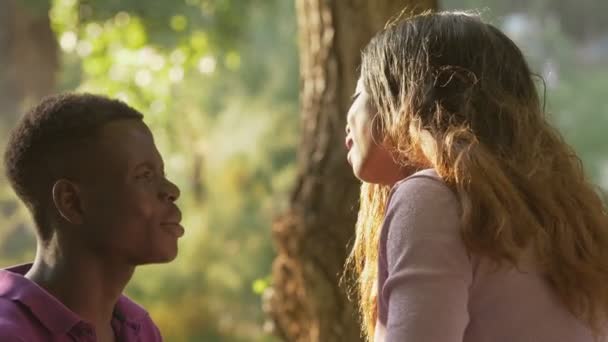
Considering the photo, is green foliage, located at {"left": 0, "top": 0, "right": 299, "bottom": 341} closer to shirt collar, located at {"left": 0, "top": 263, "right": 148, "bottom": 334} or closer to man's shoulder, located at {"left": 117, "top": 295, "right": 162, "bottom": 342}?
man's shoulder, located at {"left": 117, "top": 295, "right": 162, "bottom": 342}

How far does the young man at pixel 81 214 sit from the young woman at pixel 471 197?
0.92 feet

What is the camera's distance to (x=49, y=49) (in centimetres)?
509

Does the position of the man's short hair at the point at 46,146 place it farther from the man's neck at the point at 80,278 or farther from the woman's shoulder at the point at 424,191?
the woman's shoulder at the point at 424,191

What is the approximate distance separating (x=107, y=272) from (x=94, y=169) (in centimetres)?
12

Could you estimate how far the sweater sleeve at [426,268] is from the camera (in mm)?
1145

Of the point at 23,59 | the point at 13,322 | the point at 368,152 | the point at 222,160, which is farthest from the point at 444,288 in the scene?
the point at 222,160

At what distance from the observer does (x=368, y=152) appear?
1356 mm

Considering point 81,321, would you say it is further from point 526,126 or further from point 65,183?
point 526,126

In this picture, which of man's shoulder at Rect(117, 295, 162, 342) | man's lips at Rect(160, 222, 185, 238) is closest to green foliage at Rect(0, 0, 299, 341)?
man's shoulder at Rect(117, 295, 162, 342)

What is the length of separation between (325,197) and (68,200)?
107cm

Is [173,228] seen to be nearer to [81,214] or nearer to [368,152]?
[81,214]

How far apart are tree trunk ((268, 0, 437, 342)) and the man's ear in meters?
1.00

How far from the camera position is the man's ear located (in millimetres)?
1228

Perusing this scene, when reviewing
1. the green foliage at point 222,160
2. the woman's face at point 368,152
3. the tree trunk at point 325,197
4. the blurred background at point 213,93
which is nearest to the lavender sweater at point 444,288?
the woman's face at point 368,152
